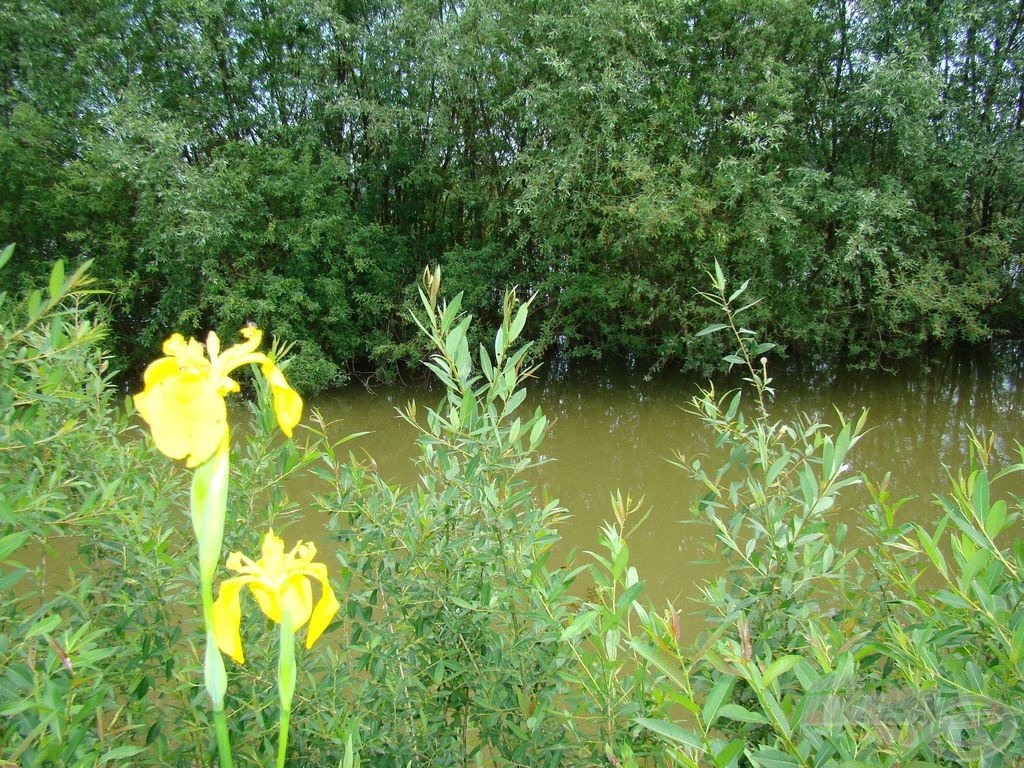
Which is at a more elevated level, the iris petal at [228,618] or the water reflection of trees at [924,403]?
the iris petal at [228,618]

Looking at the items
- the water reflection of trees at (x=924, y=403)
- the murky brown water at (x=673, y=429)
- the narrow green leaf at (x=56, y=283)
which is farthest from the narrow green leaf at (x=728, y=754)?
the water reflection of trees at (x=924, y=403)

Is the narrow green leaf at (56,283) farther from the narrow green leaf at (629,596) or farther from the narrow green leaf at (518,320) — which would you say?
the narrow green leaf at (629,596)

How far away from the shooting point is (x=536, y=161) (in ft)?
25.0

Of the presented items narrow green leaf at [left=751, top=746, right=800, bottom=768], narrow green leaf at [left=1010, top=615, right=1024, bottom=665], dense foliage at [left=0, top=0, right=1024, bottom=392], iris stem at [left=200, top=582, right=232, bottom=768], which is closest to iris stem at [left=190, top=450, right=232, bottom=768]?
iris stem at [left=200, top=582, right=232, bottom=768]

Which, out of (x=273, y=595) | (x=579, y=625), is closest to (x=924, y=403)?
(x=579, y=625)

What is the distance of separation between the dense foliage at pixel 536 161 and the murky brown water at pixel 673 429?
523 mm

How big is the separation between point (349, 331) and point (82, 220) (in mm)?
3653

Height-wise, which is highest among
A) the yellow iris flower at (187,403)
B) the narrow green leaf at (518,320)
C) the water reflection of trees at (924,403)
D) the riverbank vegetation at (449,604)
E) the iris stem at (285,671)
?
the yellow iris flower at (187,403)

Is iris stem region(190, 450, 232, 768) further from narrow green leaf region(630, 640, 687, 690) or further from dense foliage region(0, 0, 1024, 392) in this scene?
dense foliage region(0, 0, 1024, 392)

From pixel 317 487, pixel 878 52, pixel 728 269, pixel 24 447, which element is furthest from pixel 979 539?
pixel 878 52

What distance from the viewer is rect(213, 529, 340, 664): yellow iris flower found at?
0.42 meters

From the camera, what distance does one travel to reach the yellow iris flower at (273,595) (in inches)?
16.5

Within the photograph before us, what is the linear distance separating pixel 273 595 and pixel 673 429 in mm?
6725

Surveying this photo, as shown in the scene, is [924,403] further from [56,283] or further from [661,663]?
[56,283]
